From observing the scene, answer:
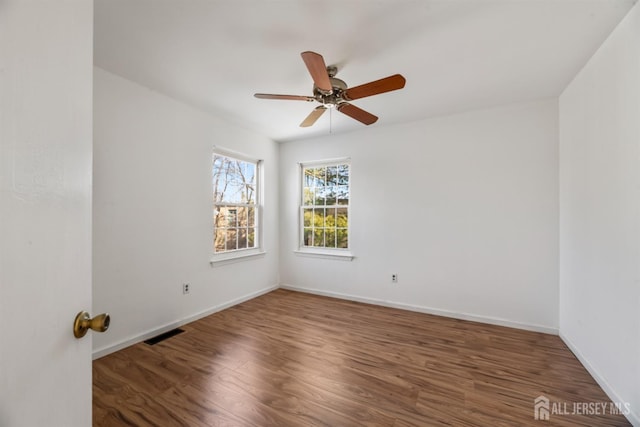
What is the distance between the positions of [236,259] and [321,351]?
185 cm

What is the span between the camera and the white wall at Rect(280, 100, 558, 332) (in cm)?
295

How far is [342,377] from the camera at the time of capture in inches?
83.4

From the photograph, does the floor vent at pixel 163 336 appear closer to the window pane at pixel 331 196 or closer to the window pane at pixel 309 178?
the window pane at pixel 331 196

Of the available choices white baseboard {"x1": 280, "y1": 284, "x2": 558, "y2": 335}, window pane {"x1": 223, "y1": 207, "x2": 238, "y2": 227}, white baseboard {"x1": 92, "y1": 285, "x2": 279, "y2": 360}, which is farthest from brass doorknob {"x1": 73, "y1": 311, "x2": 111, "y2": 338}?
white baseboard {"x1": 280, "y1": 284, "x2": 558, "y2": 335}

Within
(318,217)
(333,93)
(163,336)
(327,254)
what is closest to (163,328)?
(163,336)

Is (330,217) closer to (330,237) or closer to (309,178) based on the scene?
(330,237)

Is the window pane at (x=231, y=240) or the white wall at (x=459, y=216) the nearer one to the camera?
the white wall at (x=459, y=216)

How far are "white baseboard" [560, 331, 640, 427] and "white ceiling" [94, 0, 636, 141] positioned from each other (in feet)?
8.09

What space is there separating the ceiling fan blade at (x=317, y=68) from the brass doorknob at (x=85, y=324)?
Answer: 1.57 m

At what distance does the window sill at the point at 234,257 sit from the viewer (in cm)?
350

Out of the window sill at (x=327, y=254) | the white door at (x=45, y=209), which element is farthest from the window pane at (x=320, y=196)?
the white door at (x=45, y=209)

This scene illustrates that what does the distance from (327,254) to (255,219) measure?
4.16 feet

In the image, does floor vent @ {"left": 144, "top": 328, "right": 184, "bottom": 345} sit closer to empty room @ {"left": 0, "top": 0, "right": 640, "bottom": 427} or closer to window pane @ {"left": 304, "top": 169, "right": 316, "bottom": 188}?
empty room @ {"left": 0, "top": 0, "right": 640, "bottom": 427}

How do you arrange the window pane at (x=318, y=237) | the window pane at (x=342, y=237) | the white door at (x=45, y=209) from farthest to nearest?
the window pane at (x=318, y=237) < the window pane at (x=342, y=237) < the white door at (x=45, y=209)
